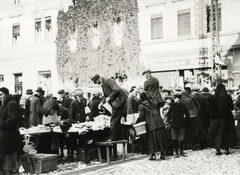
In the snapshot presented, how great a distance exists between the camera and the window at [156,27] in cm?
2286

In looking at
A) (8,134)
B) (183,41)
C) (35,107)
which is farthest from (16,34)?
(8,134)

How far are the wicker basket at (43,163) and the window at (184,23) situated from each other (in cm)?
1446

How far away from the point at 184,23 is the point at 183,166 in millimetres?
14182

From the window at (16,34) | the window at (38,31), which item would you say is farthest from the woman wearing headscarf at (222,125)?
the window at (16,34)

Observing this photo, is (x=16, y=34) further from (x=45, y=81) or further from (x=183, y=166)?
(x=183, y=166)

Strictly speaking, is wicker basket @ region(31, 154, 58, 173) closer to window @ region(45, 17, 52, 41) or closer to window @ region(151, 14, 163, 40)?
window @ region(151, 14, 163, 40)

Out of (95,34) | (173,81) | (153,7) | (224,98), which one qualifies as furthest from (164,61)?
(224,98)

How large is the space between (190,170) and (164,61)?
14.1 m

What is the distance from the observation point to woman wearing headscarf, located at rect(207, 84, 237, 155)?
34.9 ft

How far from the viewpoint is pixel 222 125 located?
35.1ft

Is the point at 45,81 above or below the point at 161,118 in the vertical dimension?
above

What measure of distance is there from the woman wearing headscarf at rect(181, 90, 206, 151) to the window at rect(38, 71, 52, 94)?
55.0ft

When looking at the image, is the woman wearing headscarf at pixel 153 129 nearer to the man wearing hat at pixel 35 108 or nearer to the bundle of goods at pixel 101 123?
the bundle of goods at pixel 101 123

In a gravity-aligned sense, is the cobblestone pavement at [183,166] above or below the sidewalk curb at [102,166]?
above
